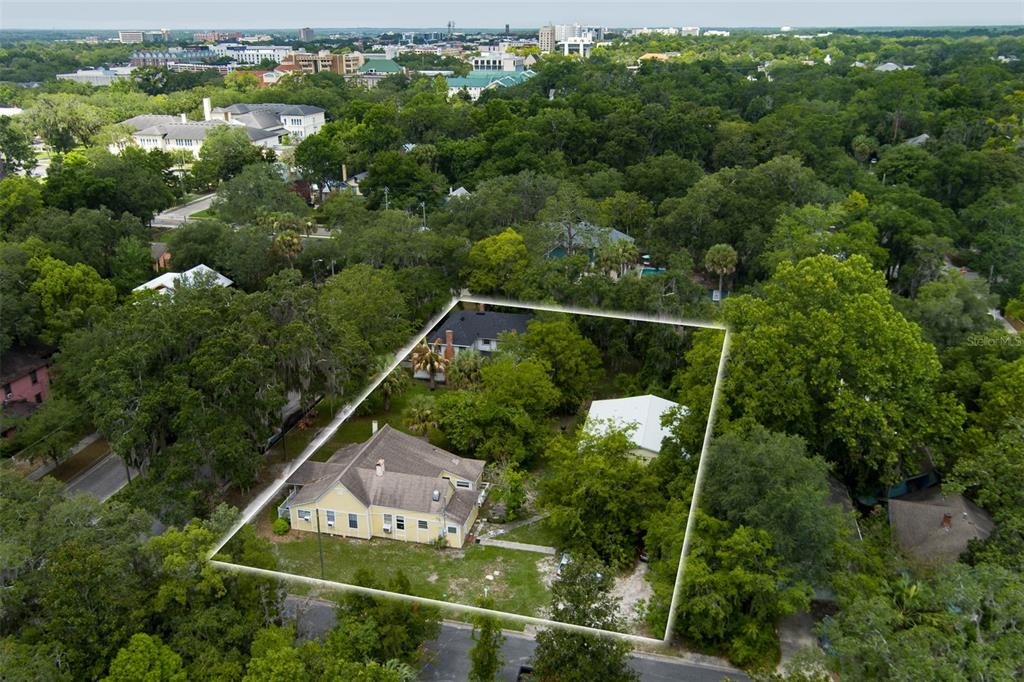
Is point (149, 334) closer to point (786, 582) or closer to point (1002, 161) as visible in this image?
point (786, 582)

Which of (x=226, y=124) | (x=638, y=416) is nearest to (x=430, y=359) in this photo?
(x=638, y=416)

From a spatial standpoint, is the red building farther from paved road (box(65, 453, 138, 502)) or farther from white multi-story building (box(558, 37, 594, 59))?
white multi-story building (box(558, 37, 594, 59))

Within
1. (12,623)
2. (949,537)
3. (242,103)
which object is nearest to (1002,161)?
(949,537)

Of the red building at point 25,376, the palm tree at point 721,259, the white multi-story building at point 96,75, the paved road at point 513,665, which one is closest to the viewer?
the paved road at point 513,665

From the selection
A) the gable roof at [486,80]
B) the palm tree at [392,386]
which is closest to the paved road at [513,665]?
the palm tree at [392,386]

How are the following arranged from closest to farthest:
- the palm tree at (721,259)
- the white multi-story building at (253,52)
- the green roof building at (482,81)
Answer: the palm tree at (721,259), the green roof building at (482,81), the white multi-story building at (253,52)

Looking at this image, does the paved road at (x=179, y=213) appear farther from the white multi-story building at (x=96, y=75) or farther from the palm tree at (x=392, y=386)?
the white multi-story building at (x=96, y=75)
